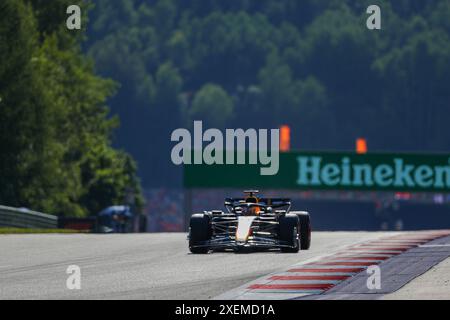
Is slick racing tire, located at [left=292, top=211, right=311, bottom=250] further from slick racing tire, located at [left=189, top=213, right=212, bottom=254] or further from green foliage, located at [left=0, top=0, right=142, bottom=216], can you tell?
green foliage, located at [left=0, top=0, right=142, bottom=216]

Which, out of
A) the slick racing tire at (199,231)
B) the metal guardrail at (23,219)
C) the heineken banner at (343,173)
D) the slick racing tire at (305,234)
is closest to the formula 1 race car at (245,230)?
the slick racing tire at (199,231)

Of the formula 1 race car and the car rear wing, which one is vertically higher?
the car rear wing

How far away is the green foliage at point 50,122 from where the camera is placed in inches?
2459

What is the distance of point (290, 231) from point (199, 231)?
1585 millimetres

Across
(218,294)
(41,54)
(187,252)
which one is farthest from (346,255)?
(41,54)

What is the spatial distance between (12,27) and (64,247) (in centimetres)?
3480

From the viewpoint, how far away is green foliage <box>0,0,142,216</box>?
6247cm

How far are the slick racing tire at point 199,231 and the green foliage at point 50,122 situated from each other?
33480mm

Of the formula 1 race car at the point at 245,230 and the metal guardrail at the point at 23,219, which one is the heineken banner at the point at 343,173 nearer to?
the metal guardrail at the point at 23,219

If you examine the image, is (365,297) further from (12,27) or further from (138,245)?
(12,27)

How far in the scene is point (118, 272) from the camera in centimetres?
2145

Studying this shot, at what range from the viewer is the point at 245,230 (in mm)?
24984

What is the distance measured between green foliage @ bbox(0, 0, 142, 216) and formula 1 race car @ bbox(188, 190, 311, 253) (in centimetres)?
3347

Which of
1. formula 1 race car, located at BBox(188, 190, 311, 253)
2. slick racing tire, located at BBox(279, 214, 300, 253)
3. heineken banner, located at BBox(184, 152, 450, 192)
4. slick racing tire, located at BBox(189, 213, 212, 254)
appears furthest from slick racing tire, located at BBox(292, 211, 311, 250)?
heineken banner, located at BBox(184, 152, 450, 192)
